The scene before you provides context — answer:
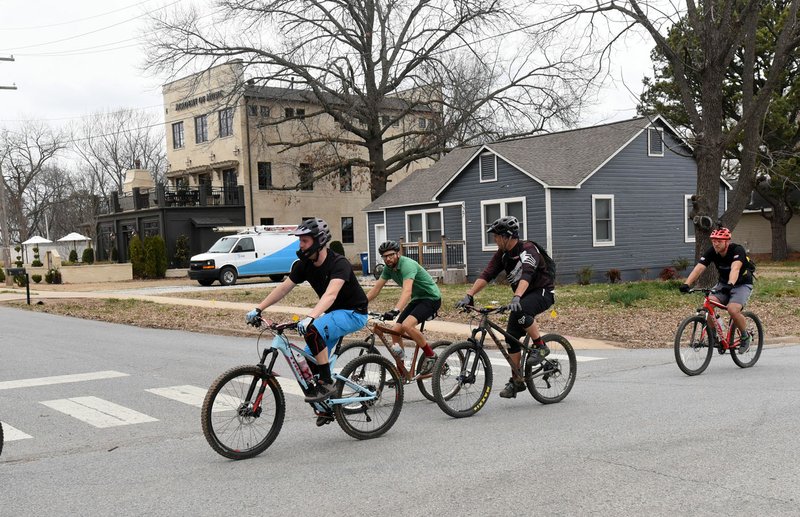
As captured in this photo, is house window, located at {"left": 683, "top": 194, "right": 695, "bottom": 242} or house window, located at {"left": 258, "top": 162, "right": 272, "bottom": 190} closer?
house window, located at {"left": 683, "top": 194, "right": 695, "bottom": 242}

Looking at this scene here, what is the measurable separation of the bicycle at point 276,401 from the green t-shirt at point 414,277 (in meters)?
1.36

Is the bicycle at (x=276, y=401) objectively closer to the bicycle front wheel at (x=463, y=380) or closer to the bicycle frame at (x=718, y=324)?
the bicycle front wheel at (x=463, y=380)

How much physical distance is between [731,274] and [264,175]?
38444mm

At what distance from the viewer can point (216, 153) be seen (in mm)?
47094

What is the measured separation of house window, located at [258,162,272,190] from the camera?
4621 cm

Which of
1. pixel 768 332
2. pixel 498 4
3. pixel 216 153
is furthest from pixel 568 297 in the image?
pixel 216 153

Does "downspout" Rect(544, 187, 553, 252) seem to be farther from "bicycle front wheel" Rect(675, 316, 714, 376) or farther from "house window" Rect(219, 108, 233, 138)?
"house window" Rect(219, 108, 233, 138)

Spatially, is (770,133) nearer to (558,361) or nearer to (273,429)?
(558,361)

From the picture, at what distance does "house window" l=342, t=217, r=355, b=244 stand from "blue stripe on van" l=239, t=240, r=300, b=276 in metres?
13.9

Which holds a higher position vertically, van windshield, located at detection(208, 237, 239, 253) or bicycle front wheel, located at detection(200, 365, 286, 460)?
van windshield, located at detection(208, 237, 239, 253)

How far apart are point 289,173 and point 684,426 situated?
4125cm

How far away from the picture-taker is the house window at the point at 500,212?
28.9 meters

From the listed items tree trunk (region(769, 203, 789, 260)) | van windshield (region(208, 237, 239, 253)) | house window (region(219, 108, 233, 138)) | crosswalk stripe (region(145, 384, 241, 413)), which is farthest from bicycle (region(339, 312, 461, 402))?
house window (region(219, 108, 233, 138))

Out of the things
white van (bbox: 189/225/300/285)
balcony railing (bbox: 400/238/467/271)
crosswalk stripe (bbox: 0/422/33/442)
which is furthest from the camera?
white van (bbox: 189/225/300/285)
